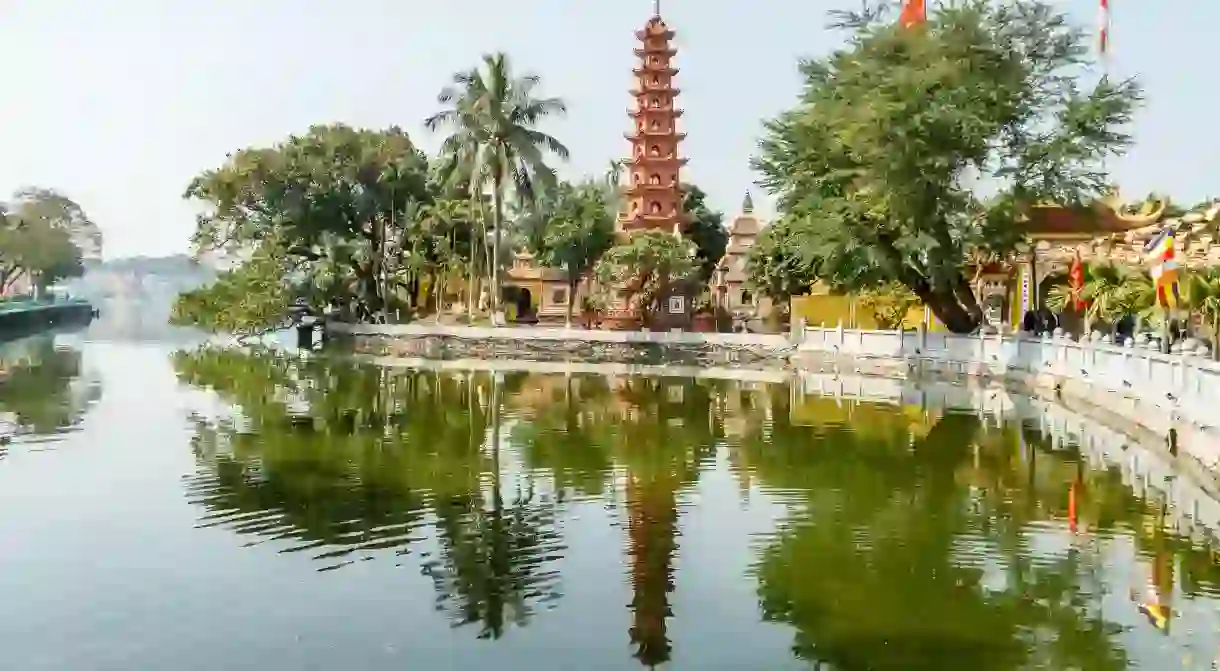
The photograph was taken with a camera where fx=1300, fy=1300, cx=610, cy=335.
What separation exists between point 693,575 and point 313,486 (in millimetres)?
5405

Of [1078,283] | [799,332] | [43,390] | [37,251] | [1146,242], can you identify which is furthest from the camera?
[37,251]

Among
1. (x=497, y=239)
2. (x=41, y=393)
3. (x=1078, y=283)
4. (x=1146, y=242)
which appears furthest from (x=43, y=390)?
(x=1146, y=242)

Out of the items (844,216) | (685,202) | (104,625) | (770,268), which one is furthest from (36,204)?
(104,625)

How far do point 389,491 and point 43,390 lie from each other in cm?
1589

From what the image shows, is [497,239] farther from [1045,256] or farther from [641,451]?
[641,451]

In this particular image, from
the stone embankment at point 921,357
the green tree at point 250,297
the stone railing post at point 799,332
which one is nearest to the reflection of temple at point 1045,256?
the stone railing post at point 799,332

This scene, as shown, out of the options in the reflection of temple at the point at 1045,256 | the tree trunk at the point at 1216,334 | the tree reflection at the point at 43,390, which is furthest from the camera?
the reflection of temple at the point at 1045,256

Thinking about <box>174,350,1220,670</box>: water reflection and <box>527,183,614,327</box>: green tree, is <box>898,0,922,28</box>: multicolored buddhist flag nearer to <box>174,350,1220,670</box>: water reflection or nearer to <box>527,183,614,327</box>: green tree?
<box>174,350,1220,670</box>: water reflection

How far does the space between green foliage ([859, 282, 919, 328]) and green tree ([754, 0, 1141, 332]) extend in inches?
250

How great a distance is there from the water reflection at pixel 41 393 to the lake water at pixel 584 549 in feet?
0.87

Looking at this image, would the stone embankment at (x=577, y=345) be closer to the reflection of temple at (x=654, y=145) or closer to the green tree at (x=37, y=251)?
the reflection of temple at (x=654, y=145)

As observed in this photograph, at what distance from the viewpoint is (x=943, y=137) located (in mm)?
28703

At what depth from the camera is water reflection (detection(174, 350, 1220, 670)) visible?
870cm

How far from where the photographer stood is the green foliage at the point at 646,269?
1630 inches
